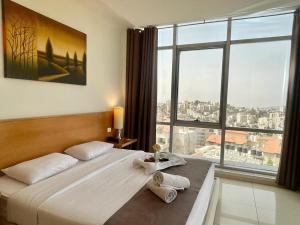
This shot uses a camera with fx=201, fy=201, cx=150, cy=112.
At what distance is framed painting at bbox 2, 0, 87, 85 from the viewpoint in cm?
200

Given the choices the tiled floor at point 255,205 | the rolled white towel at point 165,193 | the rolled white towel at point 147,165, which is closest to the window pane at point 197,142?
the tiled floor at point 255,205

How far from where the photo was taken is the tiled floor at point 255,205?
2.35 meters

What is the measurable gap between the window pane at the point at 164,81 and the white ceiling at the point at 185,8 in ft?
2.42

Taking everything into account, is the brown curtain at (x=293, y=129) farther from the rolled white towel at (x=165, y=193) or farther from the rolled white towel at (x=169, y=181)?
the rolled white towel at (x=165, y=193)

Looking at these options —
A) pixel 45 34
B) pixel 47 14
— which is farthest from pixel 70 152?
pixel 47 14

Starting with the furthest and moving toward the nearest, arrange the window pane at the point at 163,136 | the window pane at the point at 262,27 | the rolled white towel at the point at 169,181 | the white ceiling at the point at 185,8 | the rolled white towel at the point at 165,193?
the window pane at the point at 163,136, the window pane at the point at 262,27, the white ceiling at the point at 185,8, the rolled white towel at the point at 169,181, the rolled white towel at the point at 165,193

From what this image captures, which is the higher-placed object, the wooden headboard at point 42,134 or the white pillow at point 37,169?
the wooden headboard at point 42,134

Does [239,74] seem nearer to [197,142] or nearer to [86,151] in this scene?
[197,142]

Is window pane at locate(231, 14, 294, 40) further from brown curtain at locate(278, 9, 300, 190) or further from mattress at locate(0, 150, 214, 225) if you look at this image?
mattress at locate(0, 150, 214, 225)

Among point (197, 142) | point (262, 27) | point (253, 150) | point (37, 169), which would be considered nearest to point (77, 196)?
point (37, 169)

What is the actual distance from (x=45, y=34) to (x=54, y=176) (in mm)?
1611

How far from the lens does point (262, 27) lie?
11.1 feet

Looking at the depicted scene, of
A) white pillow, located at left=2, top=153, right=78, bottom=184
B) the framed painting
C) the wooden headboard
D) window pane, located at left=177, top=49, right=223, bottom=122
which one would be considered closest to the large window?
window pane, located at left=177, top=49, right=223, bottom=122

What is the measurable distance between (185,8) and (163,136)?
2405 mm
